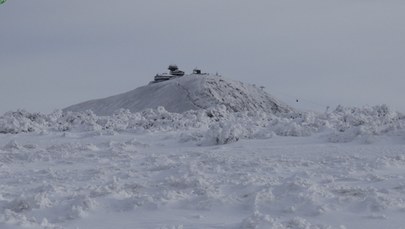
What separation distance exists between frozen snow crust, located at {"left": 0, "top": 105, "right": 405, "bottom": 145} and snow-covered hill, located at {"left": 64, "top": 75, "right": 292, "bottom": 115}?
38.8 feet

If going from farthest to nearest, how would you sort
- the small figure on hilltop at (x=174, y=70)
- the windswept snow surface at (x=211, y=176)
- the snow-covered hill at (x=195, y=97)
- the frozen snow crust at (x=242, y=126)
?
the small figure on hilltop at (x=174, y=70)
the snow-covered hill at (x=195, y=97)
the frozen snow crust at (x=242, y=126)
the windswept snow surface at (x=211, y=176)

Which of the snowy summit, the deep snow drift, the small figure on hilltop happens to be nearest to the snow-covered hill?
the snowy summit

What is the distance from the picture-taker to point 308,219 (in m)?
6.75

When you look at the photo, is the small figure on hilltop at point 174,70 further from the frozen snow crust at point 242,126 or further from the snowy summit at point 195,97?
the frozen snow crust at point 242,126

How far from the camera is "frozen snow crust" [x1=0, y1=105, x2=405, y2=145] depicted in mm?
12125

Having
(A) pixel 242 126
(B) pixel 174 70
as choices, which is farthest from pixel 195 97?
(A) pixel 242 126

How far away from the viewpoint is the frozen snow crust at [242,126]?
39.8 ft

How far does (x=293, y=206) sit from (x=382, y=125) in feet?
20.3

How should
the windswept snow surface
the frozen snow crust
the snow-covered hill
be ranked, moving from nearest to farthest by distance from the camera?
the windswept snow surface → the frozen snow crust → the snow-covered hill

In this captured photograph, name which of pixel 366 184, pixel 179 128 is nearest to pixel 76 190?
pixel 366 184

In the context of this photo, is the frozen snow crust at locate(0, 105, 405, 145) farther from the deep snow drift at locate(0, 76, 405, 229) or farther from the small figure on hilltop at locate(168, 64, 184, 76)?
the small figure on hilltop at locate(168, 64, 184, 76)

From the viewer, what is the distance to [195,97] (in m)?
31.1

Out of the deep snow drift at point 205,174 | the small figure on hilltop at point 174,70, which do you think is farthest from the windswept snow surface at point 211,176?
the small figure on hilltop at point 174,70

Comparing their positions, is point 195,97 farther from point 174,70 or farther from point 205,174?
point 205,174
